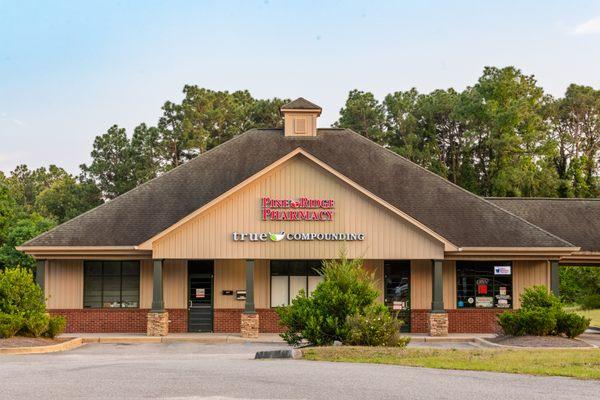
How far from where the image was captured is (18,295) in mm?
22422

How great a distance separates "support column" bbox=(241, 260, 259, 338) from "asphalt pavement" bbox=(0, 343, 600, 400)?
35.6 ft

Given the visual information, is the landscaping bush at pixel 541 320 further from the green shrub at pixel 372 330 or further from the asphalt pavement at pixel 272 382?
the asphalt pavement at pixel 272 382

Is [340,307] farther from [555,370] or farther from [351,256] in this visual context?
[351,256]

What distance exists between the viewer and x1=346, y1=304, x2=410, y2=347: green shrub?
18.5 metres

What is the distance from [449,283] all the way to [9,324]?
1546 cm

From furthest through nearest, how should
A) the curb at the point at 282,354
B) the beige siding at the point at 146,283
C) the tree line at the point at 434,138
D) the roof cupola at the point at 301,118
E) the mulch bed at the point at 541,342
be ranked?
the tree line at the point at 434,138, the roof cupola at the point at 301,118, the beige siding at the point at 146,283, the mulch bed at the point at 541,342, the curb at the point at 282,354

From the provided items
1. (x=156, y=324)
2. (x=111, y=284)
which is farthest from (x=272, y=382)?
(x=111, y=284)

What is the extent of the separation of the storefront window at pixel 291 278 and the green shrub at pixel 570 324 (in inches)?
353

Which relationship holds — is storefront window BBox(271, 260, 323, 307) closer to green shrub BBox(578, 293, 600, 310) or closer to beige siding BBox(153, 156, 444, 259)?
beige siding BBox(153, 156, 444, 259)

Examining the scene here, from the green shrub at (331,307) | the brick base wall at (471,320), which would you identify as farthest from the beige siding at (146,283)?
the brick base wall at (471,320)

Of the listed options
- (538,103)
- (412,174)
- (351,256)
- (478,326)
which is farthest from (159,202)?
(538,103)

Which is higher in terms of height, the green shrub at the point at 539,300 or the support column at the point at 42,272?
the support column at the point at 42,272

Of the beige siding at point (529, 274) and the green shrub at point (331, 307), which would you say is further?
the beige siding at point (529, 274)

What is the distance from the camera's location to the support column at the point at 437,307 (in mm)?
27875
